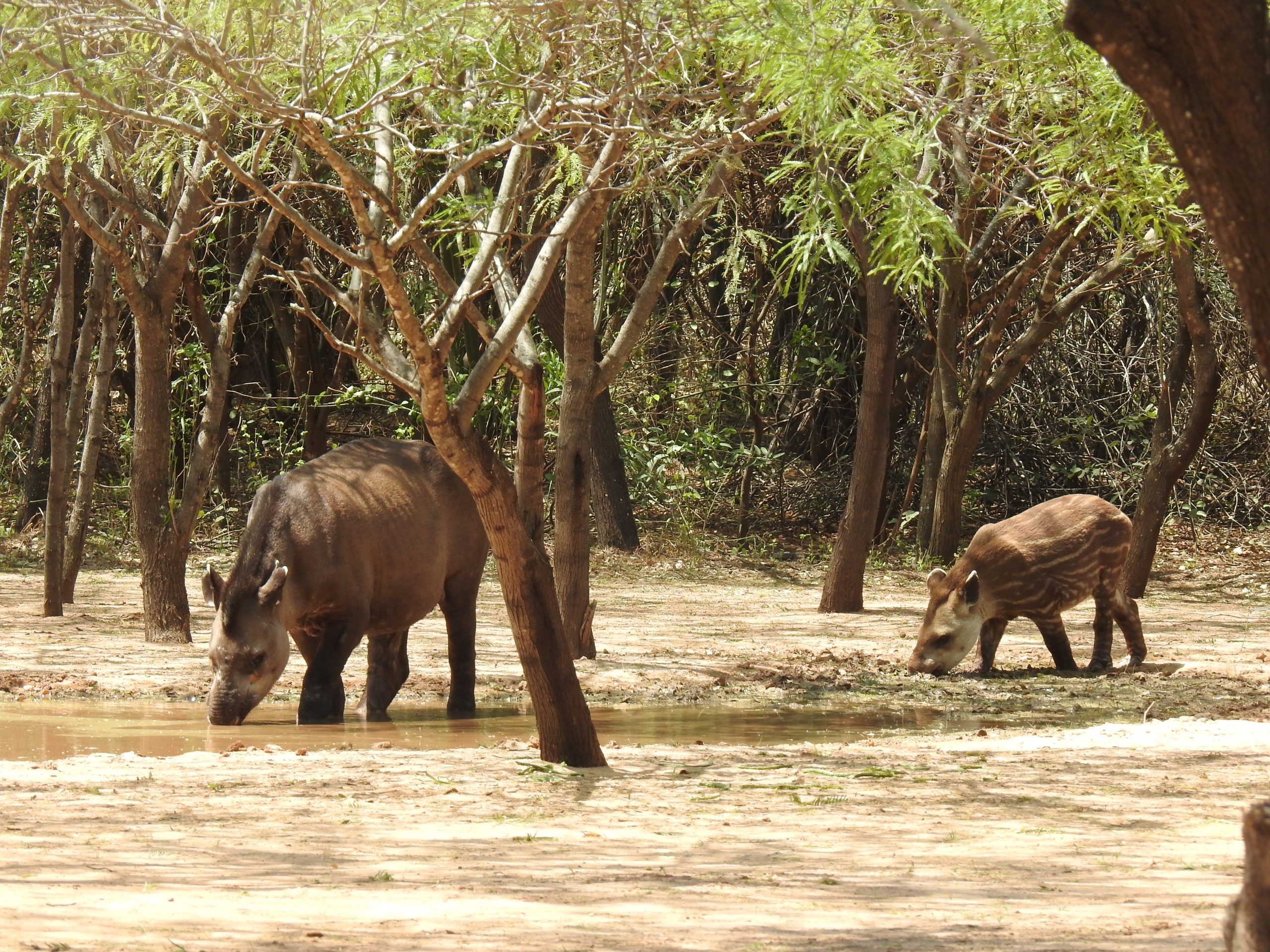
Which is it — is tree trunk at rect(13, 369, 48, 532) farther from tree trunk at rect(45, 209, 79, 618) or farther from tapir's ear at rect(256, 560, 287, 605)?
tapir's ear at rect(256, 560, 287, 605)

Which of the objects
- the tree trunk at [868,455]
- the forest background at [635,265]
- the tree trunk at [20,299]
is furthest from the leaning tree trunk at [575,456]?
the tree trunk at [20,299]

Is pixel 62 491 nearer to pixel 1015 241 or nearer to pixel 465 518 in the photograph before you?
pixel 465 518

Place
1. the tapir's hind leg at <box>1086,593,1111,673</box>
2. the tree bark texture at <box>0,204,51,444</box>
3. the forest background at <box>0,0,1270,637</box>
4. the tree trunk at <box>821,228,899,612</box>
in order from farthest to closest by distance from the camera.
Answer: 1. the tree trunk at <box>821,228,899,612</box>
2. the tree bark texture at <box>0,204,51,444</box>
3. the tapir's hind leg at <box>1086,593,1111,673</box>
4. the forest background at <box>0,0,1270,637</box>

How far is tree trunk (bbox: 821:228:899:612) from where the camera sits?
14.4 m

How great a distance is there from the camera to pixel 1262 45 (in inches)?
135

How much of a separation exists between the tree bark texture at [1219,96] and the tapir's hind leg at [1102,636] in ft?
27.3

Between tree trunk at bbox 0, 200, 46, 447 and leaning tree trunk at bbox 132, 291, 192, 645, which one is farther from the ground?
tree trunk at bbox 0, 200, 46, 447

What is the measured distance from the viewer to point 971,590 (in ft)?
36.7

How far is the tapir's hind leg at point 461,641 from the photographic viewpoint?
10.1 meters

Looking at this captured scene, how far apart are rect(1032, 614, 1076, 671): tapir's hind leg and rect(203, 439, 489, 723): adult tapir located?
4138mm

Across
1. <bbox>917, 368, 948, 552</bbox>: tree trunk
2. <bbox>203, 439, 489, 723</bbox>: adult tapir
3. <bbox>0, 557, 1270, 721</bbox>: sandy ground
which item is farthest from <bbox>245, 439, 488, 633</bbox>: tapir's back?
<bbox>917, 368, 948, 552</bbox>: tree trunk

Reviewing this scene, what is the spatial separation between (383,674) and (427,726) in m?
0.89

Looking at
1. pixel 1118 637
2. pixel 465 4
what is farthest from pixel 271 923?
pixel 1118 637

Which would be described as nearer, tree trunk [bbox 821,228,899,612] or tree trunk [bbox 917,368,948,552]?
tree trunk [bbox 821,228,899,612]
